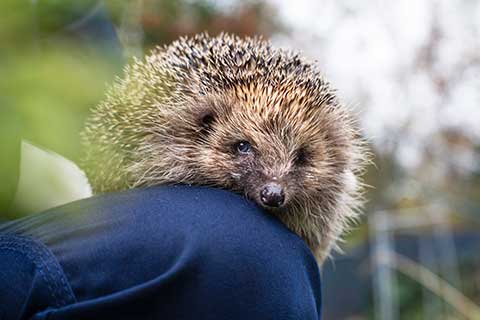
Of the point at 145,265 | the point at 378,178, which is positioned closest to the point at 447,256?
the point at 378,178

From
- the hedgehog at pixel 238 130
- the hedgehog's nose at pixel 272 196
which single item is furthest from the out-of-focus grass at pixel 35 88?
the hedgehog at pixel 238 130

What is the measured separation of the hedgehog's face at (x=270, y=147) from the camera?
65.9 inches

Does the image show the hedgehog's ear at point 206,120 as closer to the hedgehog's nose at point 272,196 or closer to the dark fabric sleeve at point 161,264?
the hedgehog's nose at point 272,196

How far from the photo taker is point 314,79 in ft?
6.03

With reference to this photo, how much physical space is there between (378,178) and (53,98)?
1049 centimetres

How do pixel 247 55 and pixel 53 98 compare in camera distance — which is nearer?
pixel 53 98

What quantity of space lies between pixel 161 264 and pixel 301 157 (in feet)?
2.97

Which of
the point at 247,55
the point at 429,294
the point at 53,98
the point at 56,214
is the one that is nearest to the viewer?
the point at 53,98

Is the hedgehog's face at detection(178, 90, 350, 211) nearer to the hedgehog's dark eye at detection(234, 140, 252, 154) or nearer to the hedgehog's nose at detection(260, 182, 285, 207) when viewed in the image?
the hedgehog's dark eye at detection(234, 140, 252, 154)

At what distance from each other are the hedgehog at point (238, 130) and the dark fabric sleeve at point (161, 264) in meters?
0.57

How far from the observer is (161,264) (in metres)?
0.96

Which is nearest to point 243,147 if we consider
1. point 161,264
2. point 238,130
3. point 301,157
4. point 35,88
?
point 238,130

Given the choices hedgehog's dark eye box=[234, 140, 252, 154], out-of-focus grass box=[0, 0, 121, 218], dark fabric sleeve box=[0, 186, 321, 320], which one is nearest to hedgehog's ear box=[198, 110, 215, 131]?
hedgehog's dark eye box=[234, 140, 252, 154]

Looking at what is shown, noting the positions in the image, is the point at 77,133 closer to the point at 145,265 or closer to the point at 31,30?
the point at 31,30
